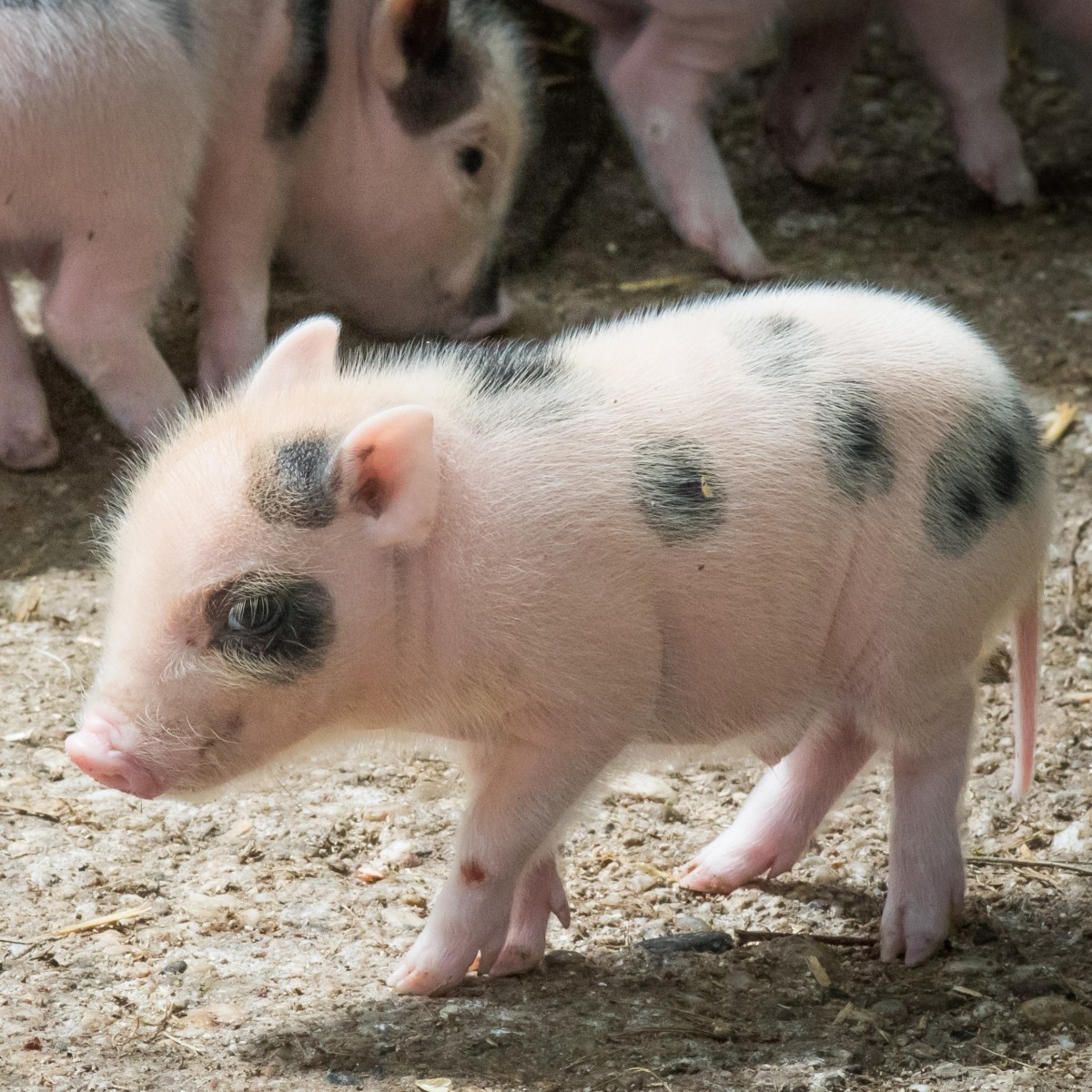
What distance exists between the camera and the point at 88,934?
295 cm

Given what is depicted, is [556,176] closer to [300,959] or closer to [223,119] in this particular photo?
[223,119]

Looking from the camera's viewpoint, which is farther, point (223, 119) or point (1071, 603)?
point (223, 119)

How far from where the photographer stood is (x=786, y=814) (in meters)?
3.16

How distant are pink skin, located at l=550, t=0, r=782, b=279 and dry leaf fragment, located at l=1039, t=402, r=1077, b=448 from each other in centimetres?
Result: 111

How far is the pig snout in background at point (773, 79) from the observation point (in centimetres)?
542

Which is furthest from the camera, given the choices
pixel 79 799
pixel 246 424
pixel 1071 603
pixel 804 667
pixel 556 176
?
pixel 556 176

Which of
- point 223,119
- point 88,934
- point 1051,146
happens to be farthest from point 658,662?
point 1051,146

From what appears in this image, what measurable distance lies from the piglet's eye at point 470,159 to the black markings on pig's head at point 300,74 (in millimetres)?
432

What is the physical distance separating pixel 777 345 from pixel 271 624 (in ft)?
3.14

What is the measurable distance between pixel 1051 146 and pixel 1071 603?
Result: 301cm

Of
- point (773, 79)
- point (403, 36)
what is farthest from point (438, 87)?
point (773, 79)

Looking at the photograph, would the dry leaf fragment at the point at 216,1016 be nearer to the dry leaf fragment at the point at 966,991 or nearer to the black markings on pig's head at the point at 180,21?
the dry leaf fragment at the point at 966,991

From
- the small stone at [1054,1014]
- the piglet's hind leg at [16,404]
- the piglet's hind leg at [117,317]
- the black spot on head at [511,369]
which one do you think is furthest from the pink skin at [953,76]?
the small stone at [1054,1014]

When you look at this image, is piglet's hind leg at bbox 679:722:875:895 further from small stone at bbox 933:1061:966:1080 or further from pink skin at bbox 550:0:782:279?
pink skin at bbox 550:0:782:279
